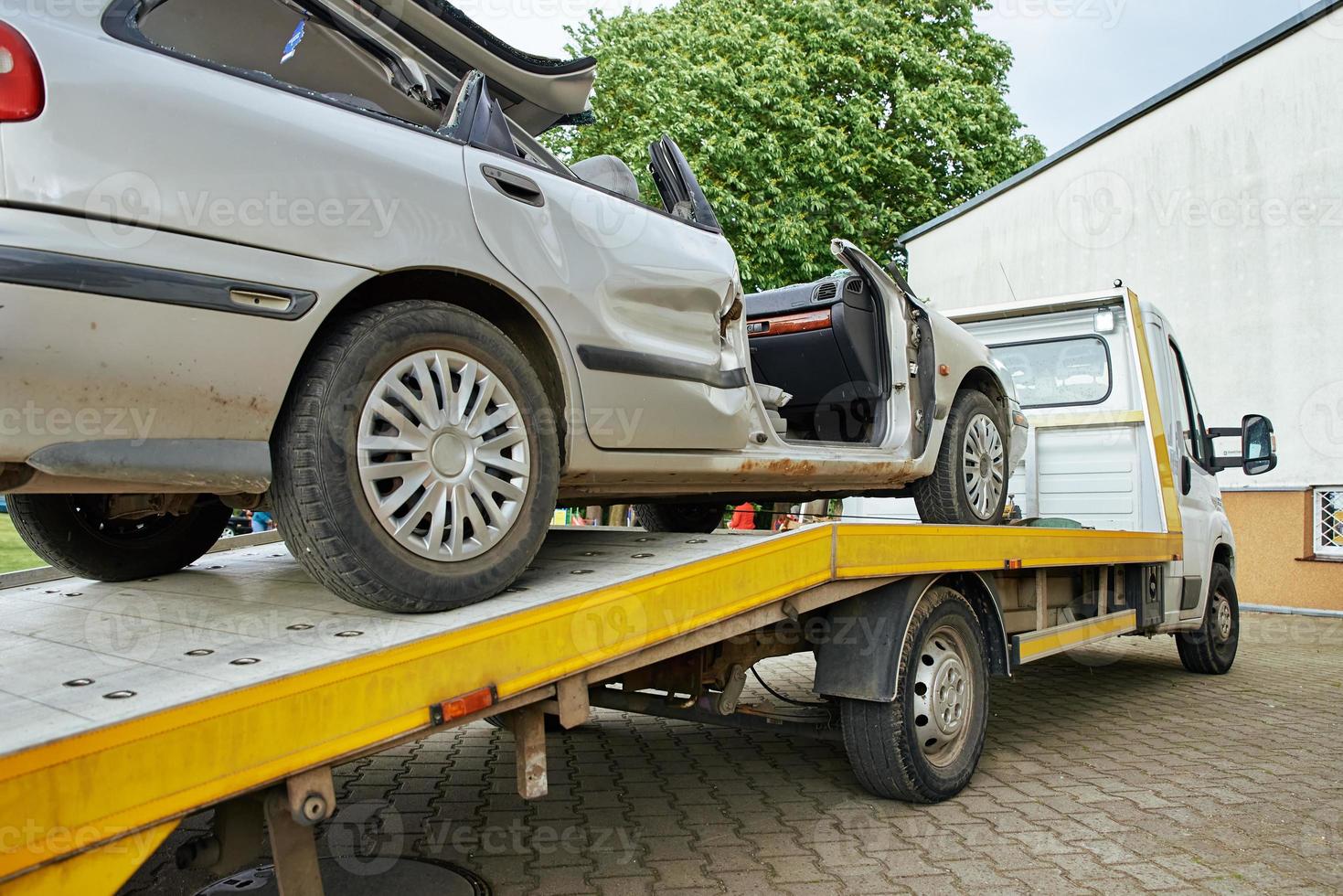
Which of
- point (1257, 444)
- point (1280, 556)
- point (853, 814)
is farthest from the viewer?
point (1280, 556)

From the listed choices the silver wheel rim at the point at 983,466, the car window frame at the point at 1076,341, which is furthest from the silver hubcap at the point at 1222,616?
the silver wheel rim at the point at 983,466

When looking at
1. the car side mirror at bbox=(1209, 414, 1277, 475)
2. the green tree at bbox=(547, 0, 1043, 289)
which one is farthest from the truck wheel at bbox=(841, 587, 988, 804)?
the green tree at bbox=(547, 0, 1043, 289)

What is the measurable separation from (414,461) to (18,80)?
101 centimetres

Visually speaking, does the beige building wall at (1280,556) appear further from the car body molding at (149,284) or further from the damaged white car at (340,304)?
the car body molding at (149,284)

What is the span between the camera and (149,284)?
1841mm

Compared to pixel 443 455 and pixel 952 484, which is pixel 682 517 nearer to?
pixel 952 484

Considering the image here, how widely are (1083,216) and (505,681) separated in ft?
42.1

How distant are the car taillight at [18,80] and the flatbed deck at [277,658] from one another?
3.32 ft

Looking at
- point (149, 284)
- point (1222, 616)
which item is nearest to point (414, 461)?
point (149, 284)

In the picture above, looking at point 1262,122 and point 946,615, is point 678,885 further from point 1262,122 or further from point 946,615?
point 1262,122

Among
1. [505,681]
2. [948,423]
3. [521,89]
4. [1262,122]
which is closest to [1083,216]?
[1262,122]

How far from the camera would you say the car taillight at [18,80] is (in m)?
1.70

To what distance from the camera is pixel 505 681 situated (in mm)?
2117

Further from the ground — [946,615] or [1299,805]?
[946,615]
